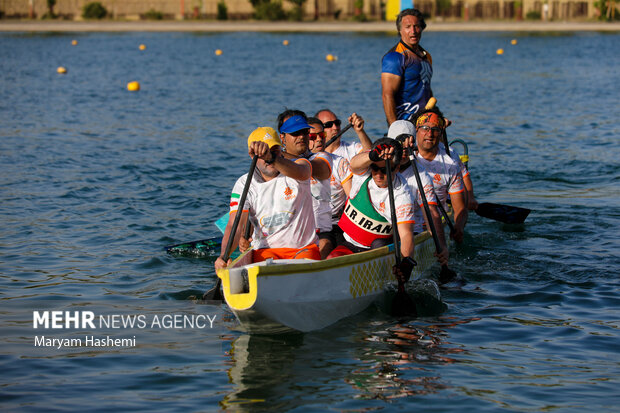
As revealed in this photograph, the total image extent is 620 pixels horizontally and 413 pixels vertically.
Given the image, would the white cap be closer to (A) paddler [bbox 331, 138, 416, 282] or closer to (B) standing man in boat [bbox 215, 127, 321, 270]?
(A) paddler [bbox 331, 138, 416, 282]

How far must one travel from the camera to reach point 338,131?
984 centimetres

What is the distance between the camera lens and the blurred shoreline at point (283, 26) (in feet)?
232

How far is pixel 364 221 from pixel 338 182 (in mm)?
1273

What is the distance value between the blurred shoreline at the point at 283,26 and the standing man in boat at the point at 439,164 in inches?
2446

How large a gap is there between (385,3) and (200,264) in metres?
75.4

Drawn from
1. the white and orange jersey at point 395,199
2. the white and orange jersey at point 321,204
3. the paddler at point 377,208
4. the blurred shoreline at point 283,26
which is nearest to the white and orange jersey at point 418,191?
the white and orange jersey at point 395,199

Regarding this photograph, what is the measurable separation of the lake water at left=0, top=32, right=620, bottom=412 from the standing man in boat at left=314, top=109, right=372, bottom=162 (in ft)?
6.38

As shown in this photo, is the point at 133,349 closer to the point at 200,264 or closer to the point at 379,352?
the point at 379,352

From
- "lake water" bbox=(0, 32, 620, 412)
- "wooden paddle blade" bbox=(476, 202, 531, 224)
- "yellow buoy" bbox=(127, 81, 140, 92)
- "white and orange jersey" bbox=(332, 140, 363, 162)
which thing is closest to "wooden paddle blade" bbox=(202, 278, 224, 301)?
"lake water" bbox=(0, 32, 620, 412)

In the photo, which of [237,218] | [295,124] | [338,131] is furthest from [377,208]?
[338,131]

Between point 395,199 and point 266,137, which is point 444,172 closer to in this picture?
point 395,199

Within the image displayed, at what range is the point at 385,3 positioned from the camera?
270 ft

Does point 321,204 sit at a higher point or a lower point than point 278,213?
lower

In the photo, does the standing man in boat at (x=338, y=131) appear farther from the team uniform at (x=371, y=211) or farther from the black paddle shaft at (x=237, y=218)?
the black paddle shaft at (x=237, y=218)
